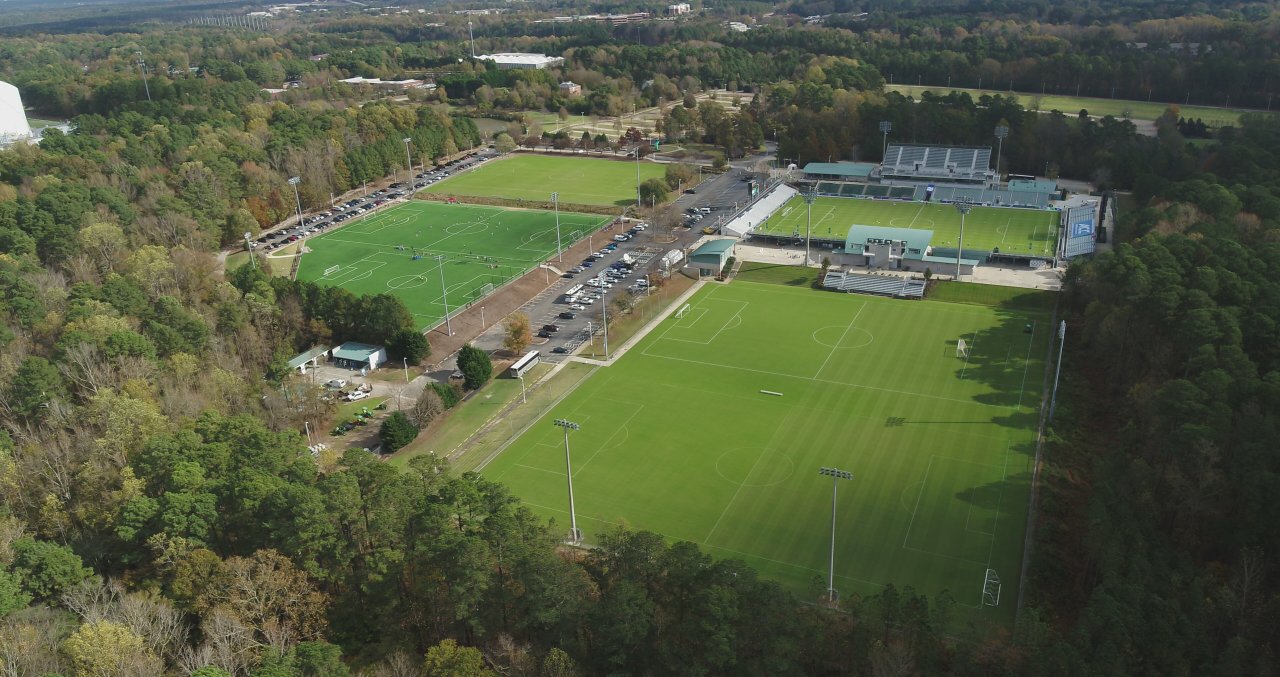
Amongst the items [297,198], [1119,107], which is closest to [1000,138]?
[1119,107]

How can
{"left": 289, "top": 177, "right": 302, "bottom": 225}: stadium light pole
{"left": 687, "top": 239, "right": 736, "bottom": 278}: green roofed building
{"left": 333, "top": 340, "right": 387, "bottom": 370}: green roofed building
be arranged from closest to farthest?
{"left": 333, "top": 340, "right": 387, "bottom": 370}: green roofed building
{"left": 687, "top": 239, "right": 736, "bottom": 278}: green roofed building
{"left": 289, "top": 177, "right": 302, "bottom": 225}: stadium light pole

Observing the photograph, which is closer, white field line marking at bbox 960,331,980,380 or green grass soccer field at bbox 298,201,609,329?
white field line marking at bbox 960,331,980,380

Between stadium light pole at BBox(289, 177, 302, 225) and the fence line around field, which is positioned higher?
stadium light pole at BBox(289, 177, 302, 225)

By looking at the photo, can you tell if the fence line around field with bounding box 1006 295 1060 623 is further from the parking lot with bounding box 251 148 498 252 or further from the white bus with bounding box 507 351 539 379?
the parking lot with bounding box 251 148 498 252

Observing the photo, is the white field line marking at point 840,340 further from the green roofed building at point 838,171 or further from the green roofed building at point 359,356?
the green roofed building at point 838,171

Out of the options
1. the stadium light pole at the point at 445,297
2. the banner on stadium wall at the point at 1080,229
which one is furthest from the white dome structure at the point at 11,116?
the banner on stadium wall at the point at 1080,229

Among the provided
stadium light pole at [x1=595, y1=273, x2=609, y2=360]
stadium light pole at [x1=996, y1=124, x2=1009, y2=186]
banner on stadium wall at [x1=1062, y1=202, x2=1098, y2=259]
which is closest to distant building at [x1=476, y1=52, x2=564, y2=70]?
stadium light pole at [x1=996, y1=124, x2=1009, y2=186]

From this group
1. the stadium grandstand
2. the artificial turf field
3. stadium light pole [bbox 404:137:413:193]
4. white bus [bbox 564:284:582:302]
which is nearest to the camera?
the artificial turf field

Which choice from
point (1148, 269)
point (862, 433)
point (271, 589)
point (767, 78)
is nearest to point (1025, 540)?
point (862, 433)
